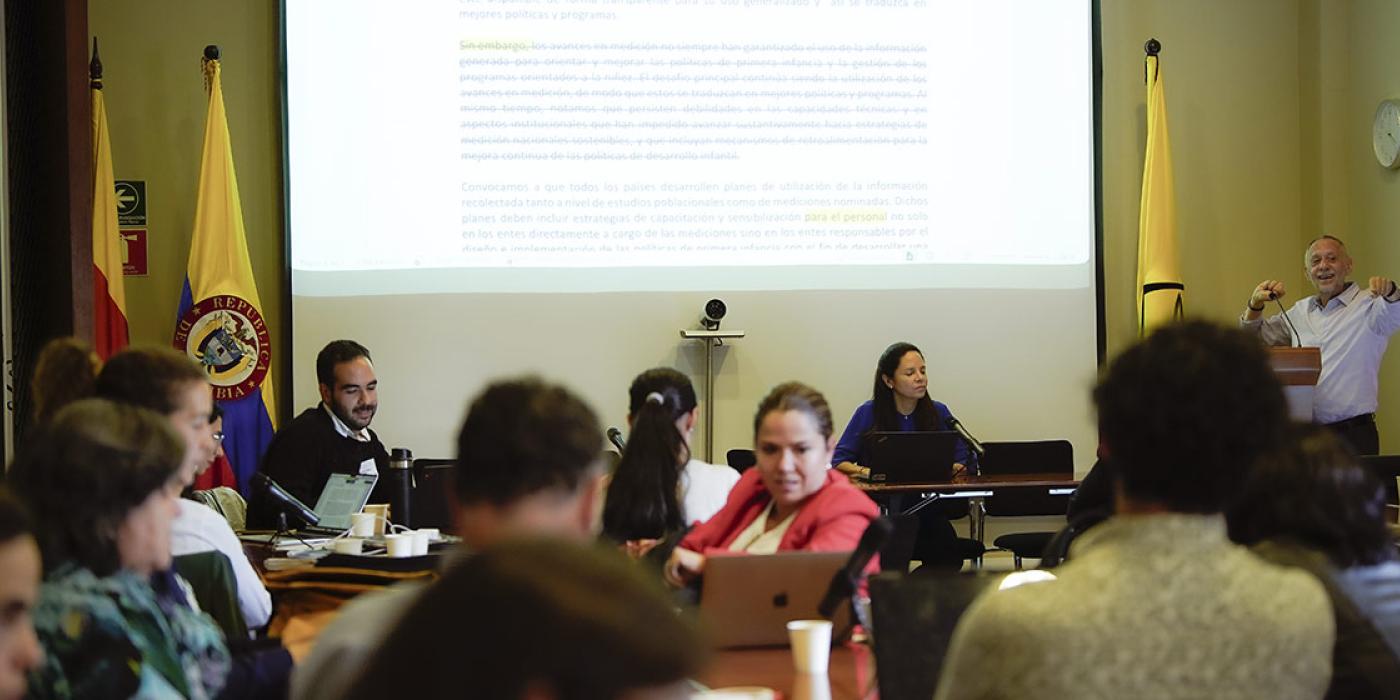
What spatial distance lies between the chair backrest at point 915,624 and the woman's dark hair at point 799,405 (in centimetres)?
109

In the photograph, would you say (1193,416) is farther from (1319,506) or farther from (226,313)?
(226,313)

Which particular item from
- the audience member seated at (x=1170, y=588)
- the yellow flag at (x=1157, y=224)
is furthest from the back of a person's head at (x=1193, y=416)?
the yellow flag at (x=1157, y=224)

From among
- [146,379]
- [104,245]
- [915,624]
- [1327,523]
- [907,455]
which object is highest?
[104,245]

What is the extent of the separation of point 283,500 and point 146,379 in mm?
1473

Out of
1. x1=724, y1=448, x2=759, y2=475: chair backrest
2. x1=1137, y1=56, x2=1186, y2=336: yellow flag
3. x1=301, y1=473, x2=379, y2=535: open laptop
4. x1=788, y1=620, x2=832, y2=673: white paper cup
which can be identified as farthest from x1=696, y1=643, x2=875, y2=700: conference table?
x1=1137, y1=56, x2=1186, y2=336: yellow flag

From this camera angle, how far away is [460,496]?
157cm

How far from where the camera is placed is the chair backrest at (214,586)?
2625 millimetres

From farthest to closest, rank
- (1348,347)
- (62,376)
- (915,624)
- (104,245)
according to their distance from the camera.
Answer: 1. (1348,347)
2. (104,245)
3. (62,376)
4. (915,624)

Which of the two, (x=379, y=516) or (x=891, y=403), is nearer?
(x=379, y=516)

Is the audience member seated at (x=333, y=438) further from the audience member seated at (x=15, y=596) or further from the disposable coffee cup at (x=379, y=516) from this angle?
the audience member seated at (x=15, y=596)

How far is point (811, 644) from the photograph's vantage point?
2.24 metres

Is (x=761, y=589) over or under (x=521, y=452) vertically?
under

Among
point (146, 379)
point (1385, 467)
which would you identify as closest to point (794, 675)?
point (146, 379)

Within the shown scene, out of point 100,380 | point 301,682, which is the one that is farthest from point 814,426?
point 301,682
